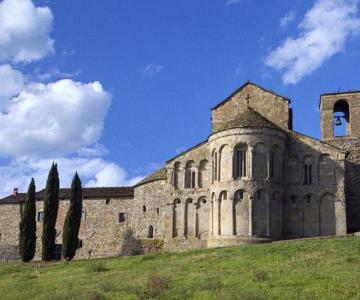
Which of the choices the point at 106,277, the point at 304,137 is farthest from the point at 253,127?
the point at 106,277

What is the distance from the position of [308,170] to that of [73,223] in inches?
767

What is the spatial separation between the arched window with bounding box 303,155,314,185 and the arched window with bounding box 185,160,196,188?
27.7 feet

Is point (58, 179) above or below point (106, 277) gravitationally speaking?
above

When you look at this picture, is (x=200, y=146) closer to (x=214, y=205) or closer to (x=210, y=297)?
(x=214, y=205)

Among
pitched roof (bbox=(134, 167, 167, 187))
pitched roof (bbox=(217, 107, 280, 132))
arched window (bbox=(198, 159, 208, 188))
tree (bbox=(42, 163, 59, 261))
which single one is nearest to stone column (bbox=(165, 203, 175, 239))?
arched window (bbox=(198, 159, 208, 188))

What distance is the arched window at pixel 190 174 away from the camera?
4238 cm

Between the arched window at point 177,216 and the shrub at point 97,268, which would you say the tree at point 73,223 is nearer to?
the arched window at point 177,216

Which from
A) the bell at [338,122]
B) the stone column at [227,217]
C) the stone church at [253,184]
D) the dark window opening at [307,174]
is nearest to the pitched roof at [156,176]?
the stone church at [253,184]

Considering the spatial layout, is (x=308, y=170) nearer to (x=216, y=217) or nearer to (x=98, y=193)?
(x=216, y=217)

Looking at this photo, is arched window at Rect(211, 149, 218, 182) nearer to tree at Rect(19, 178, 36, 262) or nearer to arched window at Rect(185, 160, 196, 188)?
arched window at Rect(185, 160, 196, 188)

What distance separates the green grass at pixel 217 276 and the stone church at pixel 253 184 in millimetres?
5540

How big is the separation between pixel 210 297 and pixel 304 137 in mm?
23072

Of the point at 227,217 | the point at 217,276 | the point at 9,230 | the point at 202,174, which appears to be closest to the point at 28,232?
the point at 9,230

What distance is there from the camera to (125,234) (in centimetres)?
4928
